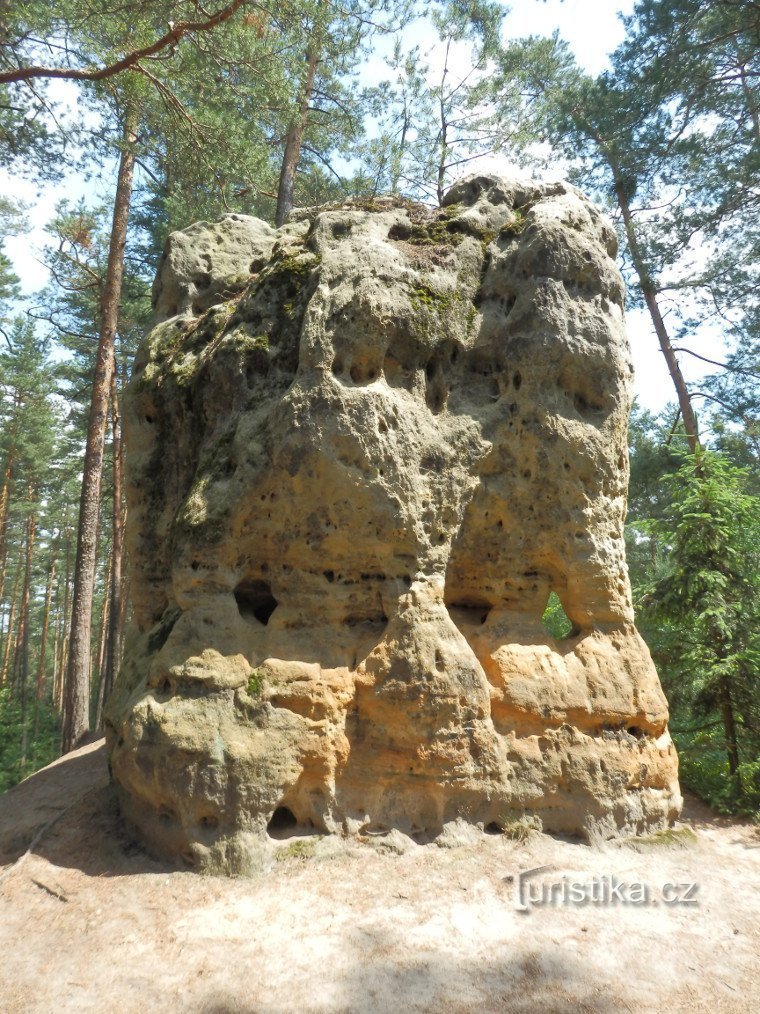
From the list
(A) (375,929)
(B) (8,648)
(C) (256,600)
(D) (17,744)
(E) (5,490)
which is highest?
(E) (5,490)

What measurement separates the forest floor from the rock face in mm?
345

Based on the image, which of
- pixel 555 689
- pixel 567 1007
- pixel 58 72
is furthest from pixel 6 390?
pixel 567 1007

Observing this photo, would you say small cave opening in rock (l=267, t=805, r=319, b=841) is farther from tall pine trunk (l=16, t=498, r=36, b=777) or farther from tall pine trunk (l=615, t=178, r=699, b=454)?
tall pine trunk (l=16, t=498, r=36, b=777)

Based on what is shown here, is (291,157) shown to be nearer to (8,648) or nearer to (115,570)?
(115,570)

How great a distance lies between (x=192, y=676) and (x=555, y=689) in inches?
130

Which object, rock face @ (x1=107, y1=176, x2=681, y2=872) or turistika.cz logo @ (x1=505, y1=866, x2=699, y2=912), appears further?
rock face @ (x1=107, y1=176, x2=681, y2=872)

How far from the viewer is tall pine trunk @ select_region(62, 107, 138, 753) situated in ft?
35.6

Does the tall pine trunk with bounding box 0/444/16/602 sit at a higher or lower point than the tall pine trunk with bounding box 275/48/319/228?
lower

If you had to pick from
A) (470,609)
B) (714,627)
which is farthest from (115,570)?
(714,627)

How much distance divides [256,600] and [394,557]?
4.87 feet

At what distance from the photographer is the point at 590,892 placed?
16.8ft

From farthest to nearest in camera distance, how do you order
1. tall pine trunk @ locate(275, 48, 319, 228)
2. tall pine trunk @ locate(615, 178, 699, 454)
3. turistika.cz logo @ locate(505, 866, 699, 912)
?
tall pine trunk @ locate(615, 178, 699, 454), tall pine trunk @ locate(275, 48, 319, 228), turistika.cz logo @ locate(505, 866, 699, 912)

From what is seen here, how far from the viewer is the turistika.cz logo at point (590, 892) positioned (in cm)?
498

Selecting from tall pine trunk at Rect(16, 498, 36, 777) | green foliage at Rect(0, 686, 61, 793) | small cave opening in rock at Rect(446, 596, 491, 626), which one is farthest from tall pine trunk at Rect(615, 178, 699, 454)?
tall pine trunk at Rect(16, 498, 36, 777)
